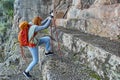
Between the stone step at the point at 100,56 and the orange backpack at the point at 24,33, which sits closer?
the stone step at the point at 100,56

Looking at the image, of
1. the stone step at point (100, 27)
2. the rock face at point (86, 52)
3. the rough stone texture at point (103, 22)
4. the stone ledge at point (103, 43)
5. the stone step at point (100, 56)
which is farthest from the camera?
the rough stone texture at point (103, 22)

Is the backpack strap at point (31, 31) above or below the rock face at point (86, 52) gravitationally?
above

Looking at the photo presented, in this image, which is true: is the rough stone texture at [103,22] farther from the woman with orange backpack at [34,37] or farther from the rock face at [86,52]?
the woman with orange backpack at [34,37]

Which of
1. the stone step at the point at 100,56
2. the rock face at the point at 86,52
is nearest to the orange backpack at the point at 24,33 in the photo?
the rock face at the point at 86,52

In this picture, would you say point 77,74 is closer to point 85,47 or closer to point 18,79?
point 85,47

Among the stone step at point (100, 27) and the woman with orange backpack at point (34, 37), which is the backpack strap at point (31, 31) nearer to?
the woman with orange backpack at point (34, 37)

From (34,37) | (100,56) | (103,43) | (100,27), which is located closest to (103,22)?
(100,27)

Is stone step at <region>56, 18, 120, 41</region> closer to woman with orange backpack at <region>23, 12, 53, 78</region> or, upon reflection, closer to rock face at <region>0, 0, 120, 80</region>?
rock face at <region>0, 0, 120, 80</region>

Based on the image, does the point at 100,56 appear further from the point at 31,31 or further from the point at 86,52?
the point at 31,31

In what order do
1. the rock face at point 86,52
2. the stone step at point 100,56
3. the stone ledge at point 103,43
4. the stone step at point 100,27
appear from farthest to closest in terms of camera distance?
1. the stone step at point 100,27
2. the stone ledge at point 103,43
3. the rock face at point 86,52
4. the stone step at point 100,56

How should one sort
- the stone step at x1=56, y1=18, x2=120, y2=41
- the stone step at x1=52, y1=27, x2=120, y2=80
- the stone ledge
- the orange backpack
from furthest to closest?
1. the stone step at x1=56, y1=18, x2=120, y2=41
2. the orange backpack
3. the stone ledge
4. the stone step at x1=52, y1=27, x2=120, y2=80

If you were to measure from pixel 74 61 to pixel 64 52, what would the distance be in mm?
1248

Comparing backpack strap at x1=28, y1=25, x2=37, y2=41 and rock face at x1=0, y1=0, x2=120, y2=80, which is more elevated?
backpack strap at x1=28, y1=25, x2=37, y2=41

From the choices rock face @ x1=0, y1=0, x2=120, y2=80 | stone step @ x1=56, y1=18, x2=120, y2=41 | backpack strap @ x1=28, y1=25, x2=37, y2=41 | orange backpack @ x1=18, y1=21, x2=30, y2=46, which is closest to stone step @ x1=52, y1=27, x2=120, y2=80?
rock face @ x1=0, y1=0, x2=120, y2=80
